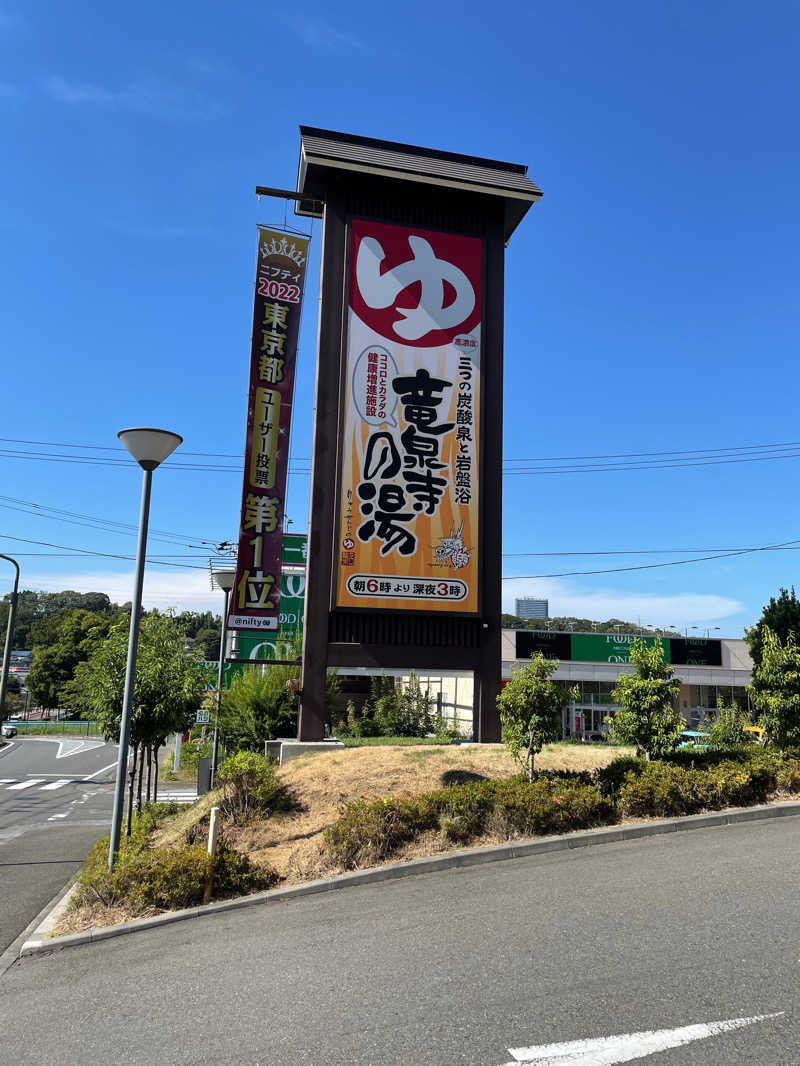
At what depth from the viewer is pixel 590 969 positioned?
601 cm

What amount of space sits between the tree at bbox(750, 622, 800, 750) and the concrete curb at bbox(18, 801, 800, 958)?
2.93 m

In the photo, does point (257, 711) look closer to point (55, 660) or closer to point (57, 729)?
point (57, 729)

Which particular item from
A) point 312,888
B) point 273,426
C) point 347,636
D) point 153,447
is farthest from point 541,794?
point 273,426

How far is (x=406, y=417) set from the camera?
17.2 metres

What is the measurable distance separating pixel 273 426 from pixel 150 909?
35.6 ft

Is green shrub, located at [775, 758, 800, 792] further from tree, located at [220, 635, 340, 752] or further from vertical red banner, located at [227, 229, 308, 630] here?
tree, located at [220, 635, 340, 752]

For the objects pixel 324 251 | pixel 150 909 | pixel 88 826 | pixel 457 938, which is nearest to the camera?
pixel 457 938

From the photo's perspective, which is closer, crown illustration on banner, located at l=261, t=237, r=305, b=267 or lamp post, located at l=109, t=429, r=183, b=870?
lamp post, located at l=109, t=429, r=183, b=870

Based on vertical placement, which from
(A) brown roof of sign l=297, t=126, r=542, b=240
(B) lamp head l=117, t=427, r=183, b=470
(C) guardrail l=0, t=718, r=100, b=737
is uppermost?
(A) brown roof of sign l=297, t=126, r=542, b=240

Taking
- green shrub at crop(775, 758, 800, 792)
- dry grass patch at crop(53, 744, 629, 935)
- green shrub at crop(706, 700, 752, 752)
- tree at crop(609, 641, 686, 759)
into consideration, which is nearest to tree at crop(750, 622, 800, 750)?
green shrub at crop(775, 758, 800, 792)

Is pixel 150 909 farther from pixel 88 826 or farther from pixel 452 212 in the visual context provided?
pixel 452 212

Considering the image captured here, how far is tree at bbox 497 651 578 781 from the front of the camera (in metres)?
12.0

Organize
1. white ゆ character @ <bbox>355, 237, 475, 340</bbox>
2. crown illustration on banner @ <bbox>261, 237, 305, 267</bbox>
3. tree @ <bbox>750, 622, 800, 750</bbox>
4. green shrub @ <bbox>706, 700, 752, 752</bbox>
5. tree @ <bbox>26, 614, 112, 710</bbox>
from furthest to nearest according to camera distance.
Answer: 1. tree @ <bbox>26, 614, 112, 710</bbox>
2. green shrub @ <bbox>706, 700, 752, 752</bbox>
3. white ゆ character @ <bbox>355, 237, 475, 340</bbox>
4. crown illustration on banner @ <bbox>261, 237, 305, 267</bbox>
5. tree @ <bbox>750, 622, 800, 750</bbox>

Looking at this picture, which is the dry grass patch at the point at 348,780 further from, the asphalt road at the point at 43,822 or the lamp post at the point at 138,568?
the asphalt road at the point at 43,822
